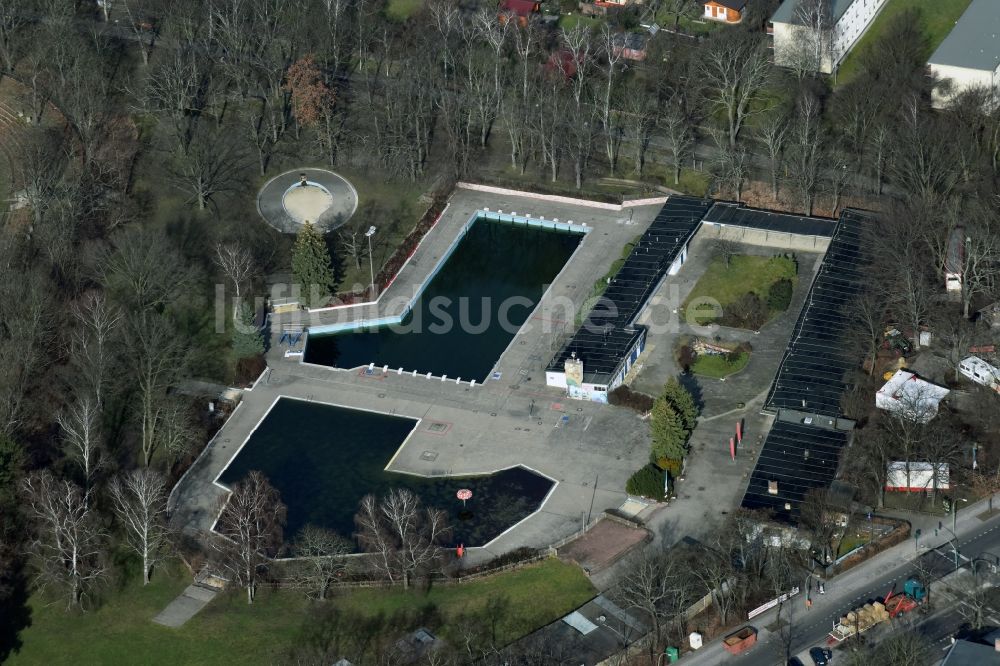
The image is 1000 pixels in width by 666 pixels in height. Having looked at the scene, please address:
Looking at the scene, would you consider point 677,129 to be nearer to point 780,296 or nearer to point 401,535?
point 780,296

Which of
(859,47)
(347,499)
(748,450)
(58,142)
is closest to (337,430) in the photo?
(347,499)

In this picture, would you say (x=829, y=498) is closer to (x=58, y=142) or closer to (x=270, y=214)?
(x=270, y=214)

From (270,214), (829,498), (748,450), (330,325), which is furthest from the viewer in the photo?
(270,214)

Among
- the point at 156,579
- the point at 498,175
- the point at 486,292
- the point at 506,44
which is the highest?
the point at 506,44

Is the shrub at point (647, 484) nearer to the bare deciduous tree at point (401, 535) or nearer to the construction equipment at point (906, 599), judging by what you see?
the bare deciduous tree at point (401, 535)

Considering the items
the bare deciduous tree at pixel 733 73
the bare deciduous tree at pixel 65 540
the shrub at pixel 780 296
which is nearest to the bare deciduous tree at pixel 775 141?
the bare deciduous tree at pixel 733 73

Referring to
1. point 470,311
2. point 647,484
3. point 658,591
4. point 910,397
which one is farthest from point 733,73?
point 658,591
